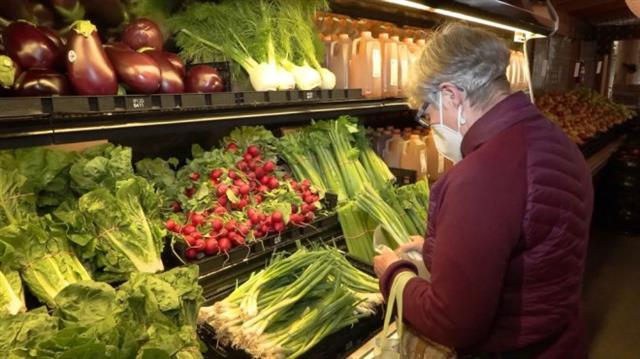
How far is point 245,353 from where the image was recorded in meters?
1.44

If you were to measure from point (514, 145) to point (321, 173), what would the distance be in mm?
1416

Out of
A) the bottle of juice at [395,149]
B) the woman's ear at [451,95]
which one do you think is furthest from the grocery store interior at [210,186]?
the bottle of juice at [395,149]

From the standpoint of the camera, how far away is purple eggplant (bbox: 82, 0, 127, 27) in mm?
1686

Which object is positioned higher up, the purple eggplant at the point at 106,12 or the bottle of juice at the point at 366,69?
the purple eggplant at the point at 106,12

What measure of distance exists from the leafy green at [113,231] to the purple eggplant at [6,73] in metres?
0.42

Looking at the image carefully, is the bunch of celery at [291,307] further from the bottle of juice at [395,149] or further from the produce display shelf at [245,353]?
the bottle of juice at [395,149]

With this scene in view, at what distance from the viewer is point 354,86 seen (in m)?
2.55

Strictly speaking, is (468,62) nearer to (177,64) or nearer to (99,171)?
(177,64)

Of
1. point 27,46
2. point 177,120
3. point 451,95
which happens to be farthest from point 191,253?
point 451,95

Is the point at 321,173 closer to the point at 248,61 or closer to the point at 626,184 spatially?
the point at 248,61

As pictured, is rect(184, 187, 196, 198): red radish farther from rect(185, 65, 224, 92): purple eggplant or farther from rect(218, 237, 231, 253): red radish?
rect(185, 65, 224, 92): purple eggplant

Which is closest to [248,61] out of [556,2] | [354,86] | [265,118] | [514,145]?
[265,118]

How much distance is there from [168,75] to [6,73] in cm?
49

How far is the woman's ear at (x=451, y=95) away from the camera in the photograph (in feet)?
4.51
